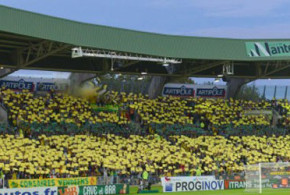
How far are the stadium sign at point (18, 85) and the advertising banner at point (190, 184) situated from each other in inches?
667

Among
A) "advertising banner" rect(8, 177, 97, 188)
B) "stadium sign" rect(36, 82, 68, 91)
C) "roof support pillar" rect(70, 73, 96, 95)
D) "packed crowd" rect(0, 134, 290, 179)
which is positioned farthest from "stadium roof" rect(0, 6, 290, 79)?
"advertising banner" rect(8, 177, 97, 188)

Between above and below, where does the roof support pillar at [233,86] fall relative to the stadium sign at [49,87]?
above

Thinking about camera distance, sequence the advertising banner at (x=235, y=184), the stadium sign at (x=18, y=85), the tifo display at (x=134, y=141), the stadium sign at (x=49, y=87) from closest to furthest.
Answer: the tifo display at (x=134, y=141)
the advertising banner at (x=235, y=184)
the stadium sign at (x=18, y=85)
the stadium sign at (x=49, y=87)

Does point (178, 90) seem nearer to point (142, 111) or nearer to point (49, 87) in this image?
point (142, 111)

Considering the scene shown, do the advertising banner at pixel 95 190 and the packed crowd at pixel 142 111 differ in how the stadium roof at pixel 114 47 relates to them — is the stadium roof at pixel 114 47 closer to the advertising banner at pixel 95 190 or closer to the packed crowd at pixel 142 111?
the packed crowd at pixel 142 111

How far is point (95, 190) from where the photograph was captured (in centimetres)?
3114

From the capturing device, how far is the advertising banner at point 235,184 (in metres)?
36.7

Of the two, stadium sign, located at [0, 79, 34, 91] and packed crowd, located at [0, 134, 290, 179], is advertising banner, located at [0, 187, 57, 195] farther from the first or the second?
Answer: stadium sign, located at [0, 79, 34, 91]

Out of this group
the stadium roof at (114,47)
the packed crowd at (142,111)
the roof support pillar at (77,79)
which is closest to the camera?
the stadium roof at (114,47)

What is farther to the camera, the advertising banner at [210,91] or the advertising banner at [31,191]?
the advertising banner at [210,91]

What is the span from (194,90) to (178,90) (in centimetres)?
169

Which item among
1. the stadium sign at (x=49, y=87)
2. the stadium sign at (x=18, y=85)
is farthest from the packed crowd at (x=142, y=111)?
the stadium sign at (x=18, y=85)

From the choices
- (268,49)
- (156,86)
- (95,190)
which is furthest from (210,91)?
(95,190)

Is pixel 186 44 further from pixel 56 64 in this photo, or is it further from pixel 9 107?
pixel 9 107
